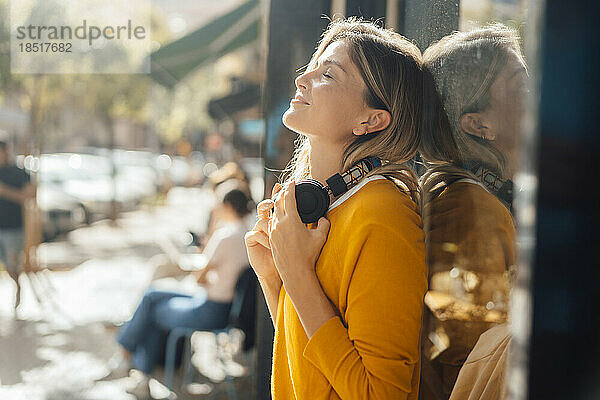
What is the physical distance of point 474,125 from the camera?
119 cm

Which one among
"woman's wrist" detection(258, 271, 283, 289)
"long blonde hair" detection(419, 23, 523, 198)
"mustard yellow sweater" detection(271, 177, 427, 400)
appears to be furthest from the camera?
"woman's wrist" detection(258, 271, 283, 289)

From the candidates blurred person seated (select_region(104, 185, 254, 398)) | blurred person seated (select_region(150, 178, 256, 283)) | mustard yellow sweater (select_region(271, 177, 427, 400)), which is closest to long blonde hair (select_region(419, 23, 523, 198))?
mustard yellow sweater (select_region(271, 177, 427, 400))

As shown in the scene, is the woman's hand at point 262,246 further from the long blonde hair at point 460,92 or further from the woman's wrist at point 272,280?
the long blonde hair at point 460,92

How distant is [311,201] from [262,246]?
271mm

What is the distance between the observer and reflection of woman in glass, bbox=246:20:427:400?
1196 mm

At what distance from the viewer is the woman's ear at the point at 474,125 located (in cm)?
114

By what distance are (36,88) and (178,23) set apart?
1.03 m

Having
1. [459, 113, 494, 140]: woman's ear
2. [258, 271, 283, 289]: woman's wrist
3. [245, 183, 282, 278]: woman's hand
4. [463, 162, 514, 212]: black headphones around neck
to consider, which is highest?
[459, 113, 494, 140]: woman's ear

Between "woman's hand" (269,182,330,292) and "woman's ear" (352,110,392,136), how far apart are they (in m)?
0.19

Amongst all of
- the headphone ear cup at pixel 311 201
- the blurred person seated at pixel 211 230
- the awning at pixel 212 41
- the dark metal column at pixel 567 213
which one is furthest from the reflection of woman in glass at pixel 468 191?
the awning at pixel 212 41

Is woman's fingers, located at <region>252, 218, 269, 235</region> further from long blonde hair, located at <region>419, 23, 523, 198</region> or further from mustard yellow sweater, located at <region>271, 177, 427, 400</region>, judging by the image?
long blonde hair, located at <region>419, 23, 523, 198</region>

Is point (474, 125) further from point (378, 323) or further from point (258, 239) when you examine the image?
point (258, 239)

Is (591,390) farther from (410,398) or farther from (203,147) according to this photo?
(203,147)

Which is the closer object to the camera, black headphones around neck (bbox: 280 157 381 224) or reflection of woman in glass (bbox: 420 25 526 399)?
reflection of woman in glass (bbox: 420 25 526 399)
